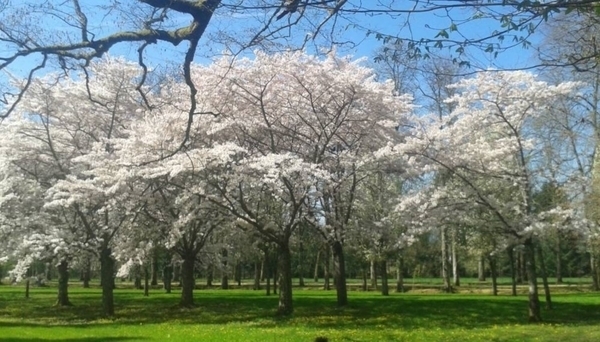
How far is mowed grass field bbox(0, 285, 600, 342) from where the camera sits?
17.0 m

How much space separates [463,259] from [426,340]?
113ft

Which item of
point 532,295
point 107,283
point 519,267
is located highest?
point 519,267

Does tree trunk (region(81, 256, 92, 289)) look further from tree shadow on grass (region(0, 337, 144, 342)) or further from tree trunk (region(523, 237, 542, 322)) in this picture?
tree trunk (region(523, 237, 542, 322))

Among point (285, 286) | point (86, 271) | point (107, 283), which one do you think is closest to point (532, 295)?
point (285, 286)

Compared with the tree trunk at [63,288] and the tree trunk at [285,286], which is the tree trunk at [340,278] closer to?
the tree trunk at [285,286]

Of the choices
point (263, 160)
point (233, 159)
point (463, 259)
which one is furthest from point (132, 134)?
point (463, 259)

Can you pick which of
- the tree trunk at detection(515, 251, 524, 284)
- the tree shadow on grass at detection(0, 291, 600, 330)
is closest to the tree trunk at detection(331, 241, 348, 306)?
the tree shadow on grass at detection(0, 291, 600, 330)

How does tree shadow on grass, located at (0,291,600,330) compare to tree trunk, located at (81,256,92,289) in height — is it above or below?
below

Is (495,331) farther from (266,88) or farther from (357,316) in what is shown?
(266,88)

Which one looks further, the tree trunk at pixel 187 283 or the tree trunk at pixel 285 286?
the tree trunk at pixel 187 283

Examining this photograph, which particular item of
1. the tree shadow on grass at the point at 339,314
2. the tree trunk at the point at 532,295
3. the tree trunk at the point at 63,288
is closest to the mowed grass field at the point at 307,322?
the tree shadow on grass at the point at 339,314

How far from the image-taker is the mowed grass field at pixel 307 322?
17.0 m

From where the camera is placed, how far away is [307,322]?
20.8m

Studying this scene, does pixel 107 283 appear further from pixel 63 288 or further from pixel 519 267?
pixel 519 267
